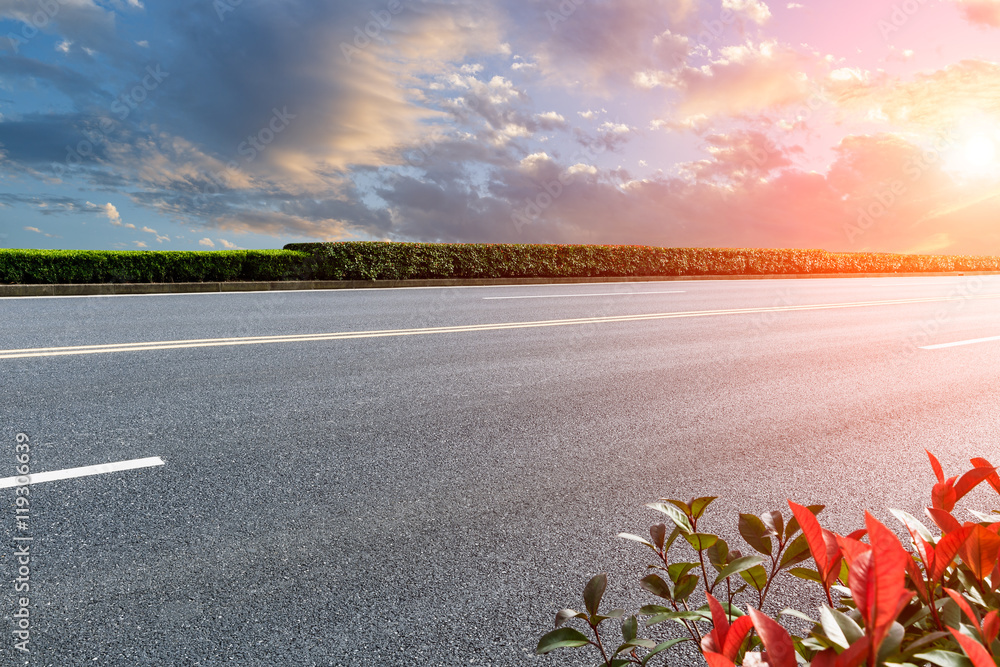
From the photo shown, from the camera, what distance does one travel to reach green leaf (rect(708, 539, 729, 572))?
1.17m

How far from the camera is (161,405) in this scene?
4.46 m

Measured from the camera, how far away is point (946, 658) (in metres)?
0.75

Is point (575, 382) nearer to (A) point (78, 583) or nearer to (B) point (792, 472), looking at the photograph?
(B) point (792, 472)

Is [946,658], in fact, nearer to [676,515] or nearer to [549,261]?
[676,515]

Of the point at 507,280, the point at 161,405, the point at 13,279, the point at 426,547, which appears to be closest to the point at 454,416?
the point at 426,547

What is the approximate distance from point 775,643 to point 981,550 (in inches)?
20.3

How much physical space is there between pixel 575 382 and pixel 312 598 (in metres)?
3.69

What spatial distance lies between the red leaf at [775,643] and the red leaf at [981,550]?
1.57 feet

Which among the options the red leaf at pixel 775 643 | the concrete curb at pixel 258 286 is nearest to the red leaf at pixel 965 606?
the red leaf at pixel 775 643

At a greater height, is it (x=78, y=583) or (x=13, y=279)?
(x=13, y=279)

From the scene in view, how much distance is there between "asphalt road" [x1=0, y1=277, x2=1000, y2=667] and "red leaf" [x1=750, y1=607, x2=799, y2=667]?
140cm

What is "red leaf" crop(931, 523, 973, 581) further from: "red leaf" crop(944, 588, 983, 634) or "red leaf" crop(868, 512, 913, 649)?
"red leaf" crop(868, 512, 913, 649)

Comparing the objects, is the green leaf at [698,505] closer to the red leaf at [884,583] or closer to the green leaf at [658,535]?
the green leaf at [658,535]

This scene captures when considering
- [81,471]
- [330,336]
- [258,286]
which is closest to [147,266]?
[258,286]
